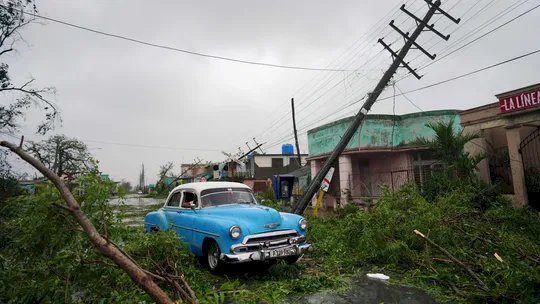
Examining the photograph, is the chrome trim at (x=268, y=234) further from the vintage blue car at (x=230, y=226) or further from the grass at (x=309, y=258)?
the grass at (x=309, y=258)

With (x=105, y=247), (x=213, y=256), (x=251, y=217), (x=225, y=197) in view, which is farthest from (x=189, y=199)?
(x=105, y=247)

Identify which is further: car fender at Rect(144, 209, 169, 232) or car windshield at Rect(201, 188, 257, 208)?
car fender at Rect(144, 209, 169, 232)

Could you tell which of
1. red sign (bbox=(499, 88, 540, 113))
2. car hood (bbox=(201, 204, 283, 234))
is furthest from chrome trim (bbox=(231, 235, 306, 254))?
red sign (bbox=(499, 88, 540, 113))

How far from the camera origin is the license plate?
249 inches

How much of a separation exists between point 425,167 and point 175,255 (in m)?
15.0

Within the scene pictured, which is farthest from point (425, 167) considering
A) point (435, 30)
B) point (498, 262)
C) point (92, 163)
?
point (92, 163)

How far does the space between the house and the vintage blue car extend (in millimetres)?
9510

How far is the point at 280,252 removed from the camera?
6.45m

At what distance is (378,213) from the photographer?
861 cm

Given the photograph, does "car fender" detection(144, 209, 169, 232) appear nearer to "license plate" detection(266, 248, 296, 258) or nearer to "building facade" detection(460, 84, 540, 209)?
"license plate" detection(266, 248, 296, 258)

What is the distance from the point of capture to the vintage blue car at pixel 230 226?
20.5 feet

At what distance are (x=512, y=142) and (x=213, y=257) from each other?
9824 mm

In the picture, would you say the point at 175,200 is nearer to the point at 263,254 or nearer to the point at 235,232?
the point at 235,232

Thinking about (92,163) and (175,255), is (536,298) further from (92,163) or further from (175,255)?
(92,163)
